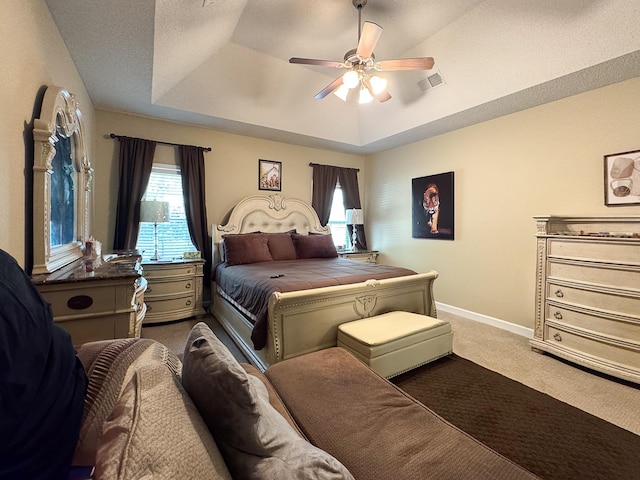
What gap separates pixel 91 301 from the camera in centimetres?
171

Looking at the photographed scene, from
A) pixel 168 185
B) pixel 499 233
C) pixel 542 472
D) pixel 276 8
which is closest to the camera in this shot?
pixel 542 472

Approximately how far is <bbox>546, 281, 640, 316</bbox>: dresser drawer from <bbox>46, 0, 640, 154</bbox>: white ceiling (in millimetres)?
1922

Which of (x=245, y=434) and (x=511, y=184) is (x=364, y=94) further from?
(x=245, y=434)

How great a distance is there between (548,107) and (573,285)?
194 cm

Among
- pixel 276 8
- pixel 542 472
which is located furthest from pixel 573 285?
pixel 276 8

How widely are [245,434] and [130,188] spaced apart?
383cm

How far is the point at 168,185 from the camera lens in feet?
12.9

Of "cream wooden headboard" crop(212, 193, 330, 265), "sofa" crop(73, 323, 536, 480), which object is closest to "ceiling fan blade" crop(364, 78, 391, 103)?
"cream wooden headboard" crop(212, 193, 330, 265)

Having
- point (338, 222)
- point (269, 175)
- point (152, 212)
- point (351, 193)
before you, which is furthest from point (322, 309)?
point (351, 193)

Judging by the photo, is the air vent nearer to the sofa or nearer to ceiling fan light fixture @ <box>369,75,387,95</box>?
ceiling fan light fixture @ <box>369,75,387,95</box>

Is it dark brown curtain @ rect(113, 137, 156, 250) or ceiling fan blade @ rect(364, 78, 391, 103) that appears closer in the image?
ceiling fan blade @ rect(364, 78, 391, 103)

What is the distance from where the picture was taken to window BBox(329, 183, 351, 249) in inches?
212

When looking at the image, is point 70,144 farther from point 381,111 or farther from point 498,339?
point 498,339

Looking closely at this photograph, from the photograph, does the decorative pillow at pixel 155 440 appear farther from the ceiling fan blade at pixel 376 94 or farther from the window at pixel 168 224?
the window at pixel 168 224
